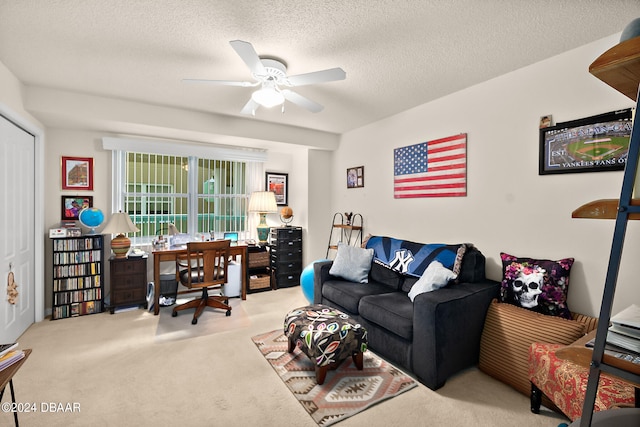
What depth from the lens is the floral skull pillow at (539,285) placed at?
2.21 m

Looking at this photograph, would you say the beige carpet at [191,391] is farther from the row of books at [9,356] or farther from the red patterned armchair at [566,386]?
the row of books at [9,356]

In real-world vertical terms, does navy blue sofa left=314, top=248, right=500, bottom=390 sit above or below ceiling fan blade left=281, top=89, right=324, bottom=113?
below

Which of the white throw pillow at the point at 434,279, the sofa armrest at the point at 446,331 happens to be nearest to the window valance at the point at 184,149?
the white throw pillow at the point at 434,279

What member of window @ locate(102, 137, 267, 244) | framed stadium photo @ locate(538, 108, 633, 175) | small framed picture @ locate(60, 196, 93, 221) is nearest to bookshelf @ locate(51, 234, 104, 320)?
small framed picture @ locate(60, 196, 93, 221)

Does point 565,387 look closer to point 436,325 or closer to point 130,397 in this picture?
point 436,325

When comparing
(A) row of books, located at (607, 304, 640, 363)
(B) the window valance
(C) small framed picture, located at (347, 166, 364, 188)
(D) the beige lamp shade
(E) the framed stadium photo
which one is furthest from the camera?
(D) the beige lamp shade

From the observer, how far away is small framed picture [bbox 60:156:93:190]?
378 centimetres

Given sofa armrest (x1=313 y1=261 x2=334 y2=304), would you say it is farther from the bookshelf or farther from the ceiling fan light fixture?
the bookshelf

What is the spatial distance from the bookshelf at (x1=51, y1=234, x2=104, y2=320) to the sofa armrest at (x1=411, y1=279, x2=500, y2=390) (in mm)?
3708

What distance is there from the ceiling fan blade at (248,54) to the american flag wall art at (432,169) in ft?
6.87

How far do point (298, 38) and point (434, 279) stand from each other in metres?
2.19

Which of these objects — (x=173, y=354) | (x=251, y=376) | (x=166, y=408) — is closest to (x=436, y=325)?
(x=251, y=376)

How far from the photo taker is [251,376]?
93.2 inches

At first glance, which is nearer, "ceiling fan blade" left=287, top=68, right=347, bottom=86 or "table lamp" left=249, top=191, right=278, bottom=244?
"ceiling fan blade" left=287, top=68, right=347, bottom=86
